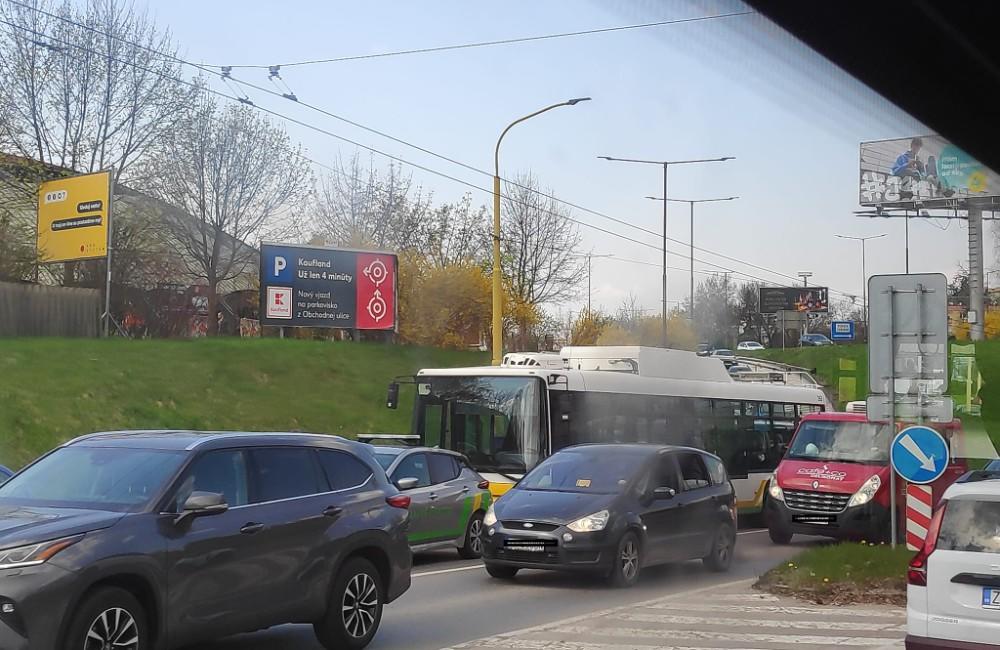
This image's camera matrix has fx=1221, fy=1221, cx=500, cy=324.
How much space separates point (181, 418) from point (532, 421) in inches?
591

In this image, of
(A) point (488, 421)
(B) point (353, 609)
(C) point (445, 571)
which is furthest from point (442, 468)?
(B) point (353, 609)

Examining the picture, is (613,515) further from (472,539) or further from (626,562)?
(472,539)

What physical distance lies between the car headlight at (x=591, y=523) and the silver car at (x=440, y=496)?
2412 mm

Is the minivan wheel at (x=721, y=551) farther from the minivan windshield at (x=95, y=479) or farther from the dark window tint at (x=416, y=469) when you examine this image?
the minivan windshield at (x=95, y=479)

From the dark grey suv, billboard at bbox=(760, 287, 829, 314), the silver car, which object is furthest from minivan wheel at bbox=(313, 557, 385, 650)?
billboard at bbox=(760, 287, 829, 314)

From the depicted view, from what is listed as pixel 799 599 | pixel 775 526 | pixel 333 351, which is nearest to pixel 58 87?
pixel 333 351

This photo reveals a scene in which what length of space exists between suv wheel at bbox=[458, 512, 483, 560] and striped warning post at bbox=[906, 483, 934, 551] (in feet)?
18.3

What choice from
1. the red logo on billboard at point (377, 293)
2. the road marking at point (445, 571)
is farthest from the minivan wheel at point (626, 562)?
the red logo on billboard at point (377, 293)

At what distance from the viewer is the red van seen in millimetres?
18375

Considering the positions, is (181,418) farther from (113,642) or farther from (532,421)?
(113,642)

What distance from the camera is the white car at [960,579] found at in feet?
24.0

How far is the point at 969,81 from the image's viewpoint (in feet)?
21.4

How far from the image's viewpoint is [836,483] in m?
18.8

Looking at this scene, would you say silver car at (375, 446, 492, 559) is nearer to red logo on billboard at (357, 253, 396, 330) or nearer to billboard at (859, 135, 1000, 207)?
billboard at (859, 135, 1000, 207)
